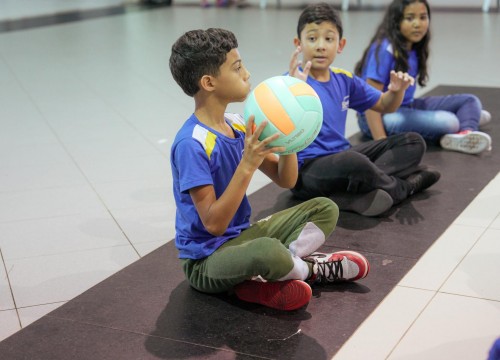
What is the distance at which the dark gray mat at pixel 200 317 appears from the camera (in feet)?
6.72

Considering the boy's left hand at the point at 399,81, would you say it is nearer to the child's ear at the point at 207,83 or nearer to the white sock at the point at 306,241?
the white sock at the point at 306,241

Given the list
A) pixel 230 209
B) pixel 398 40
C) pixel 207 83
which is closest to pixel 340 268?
pixel 230 209

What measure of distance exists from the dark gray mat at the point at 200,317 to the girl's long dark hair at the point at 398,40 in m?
1.15

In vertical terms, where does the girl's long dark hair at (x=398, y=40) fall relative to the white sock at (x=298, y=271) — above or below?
above

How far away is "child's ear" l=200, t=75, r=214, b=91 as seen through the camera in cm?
221

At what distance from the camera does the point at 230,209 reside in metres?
2.11

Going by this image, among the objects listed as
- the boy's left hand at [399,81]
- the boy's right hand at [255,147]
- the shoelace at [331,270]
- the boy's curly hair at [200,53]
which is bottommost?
the shoelace at [331,270]

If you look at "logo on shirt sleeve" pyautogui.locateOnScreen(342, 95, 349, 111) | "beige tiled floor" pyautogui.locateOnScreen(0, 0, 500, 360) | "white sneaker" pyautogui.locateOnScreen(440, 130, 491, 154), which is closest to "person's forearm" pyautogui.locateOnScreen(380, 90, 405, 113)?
"logo on shirt sleeve" pyautogui.locateOnScreen(342, 95, 349, 111)

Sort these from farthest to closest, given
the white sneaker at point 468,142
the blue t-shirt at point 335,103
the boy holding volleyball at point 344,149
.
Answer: the white sneaker at point 468,142
the blue t-shirt at point 335,103
the boy holding volleyball at point 344,149

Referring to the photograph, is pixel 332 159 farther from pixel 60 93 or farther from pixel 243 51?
pixel 243 51

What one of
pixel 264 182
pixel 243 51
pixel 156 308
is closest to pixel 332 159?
pixel 264 182

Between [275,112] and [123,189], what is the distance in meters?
1.43

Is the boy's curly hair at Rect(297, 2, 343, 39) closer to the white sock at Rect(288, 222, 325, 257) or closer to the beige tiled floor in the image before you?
the beige tiled floor

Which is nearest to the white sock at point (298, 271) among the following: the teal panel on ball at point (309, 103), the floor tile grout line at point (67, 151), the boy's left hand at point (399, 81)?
the teal panel on ball at point (309, 103)
